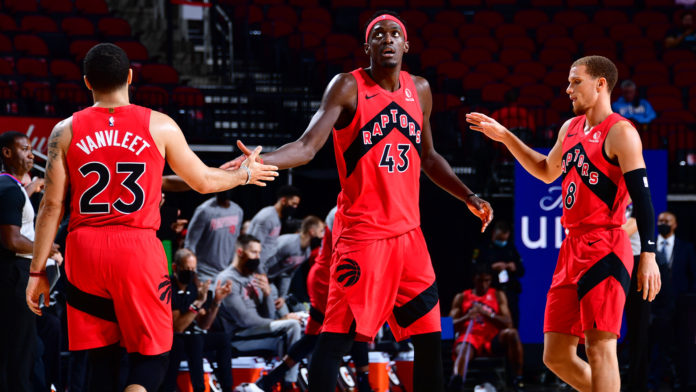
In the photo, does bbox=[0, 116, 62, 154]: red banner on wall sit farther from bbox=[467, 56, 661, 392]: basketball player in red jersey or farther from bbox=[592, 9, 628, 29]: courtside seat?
bbox=[592, 9, 628, 29]: courtside seat

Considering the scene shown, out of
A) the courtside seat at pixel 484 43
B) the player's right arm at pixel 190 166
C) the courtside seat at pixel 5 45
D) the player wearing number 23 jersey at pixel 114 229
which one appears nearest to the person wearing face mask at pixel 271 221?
the player's right arm at pixel 190 166

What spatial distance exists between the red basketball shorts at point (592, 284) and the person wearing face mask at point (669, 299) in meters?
3.86

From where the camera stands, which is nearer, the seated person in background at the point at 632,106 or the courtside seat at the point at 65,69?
the seated person in background at the point at 632,106

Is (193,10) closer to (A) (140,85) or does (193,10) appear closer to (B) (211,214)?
(A) (140,85)

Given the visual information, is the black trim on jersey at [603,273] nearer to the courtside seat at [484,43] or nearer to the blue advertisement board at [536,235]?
the blue advertisement board at [536,235]

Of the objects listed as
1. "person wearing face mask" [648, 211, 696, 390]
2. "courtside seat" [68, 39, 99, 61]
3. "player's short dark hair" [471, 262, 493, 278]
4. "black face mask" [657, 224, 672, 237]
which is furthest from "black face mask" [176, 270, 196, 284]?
"courtside seat" [68, 39, 99, 61]

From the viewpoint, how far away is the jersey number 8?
13.4 ft

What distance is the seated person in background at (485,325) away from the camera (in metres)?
9.09

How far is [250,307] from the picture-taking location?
8.45 meters

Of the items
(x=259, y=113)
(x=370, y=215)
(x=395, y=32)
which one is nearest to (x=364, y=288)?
(x=370, y=215)

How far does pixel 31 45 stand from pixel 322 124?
32.9 ft

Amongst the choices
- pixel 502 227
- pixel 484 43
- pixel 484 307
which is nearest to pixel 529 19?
pixel 484 43

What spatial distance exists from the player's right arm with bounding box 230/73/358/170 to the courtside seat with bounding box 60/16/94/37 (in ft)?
33.5

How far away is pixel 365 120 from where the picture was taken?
4531 mm
